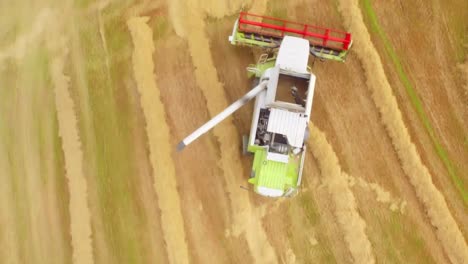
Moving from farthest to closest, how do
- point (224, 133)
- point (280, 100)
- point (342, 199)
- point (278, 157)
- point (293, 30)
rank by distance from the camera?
point (224, 133)
point (342, 199)
point (293, 30)
point (280, 100)
point (278, 157)

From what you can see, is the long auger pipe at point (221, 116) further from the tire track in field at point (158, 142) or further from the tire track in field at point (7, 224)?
the tire track in field at point (7, 224)

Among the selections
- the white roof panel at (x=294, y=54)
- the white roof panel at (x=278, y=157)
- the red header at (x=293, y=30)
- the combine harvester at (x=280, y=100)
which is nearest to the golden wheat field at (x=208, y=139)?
the red header at (x=293, y=30)

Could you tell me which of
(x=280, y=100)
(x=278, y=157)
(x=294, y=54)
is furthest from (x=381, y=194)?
(x=294, y=54)

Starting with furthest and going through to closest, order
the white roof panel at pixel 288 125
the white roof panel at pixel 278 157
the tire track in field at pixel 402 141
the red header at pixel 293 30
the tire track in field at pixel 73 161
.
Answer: the tire track in field at pixel 73 161 → the tire track in field at pixel 402 141 → the red header at pixel 293 30 → the white roof panel at pixel 278 157 → the white roof panel at pixel 288 125

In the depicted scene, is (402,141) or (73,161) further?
(73,161)

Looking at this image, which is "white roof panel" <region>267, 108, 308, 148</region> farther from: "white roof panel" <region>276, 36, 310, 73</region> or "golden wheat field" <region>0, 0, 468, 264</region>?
"golden wheat field" <region>0, 0, 468, 264</region>

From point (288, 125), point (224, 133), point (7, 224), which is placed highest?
point (288, 125)

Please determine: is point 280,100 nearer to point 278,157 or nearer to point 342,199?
point 278,157
